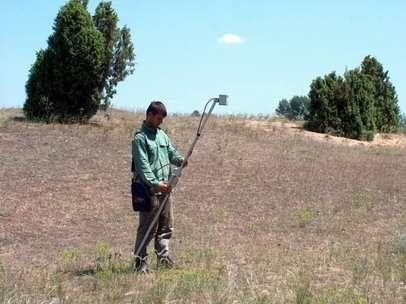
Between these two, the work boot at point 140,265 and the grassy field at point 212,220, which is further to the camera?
the work boot at point 140,265

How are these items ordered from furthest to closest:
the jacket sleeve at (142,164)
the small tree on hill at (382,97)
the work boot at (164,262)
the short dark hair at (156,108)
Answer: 1. the small tree on hill at (382,97)
2. the work boot at (164,262)
3. the short dark hair at (156,108)
4. the jacket sleeve at (142,164)

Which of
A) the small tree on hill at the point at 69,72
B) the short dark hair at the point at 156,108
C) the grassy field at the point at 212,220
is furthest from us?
the small tree on hill at the point at 69,72

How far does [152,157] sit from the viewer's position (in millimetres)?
5910

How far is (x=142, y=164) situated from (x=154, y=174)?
25 cm

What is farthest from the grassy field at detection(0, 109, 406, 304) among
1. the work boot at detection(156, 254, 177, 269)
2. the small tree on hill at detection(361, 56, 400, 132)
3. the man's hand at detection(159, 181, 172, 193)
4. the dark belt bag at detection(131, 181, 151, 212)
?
the small tree on hill at detection(361, 56, 400, 132)

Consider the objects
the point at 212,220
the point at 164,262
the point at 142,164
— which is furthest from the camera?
the point at 212,220

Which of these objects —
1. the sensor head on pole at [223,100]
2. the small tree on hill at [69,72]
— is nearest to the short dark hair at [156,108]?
the sensor head on pole at [223,100]

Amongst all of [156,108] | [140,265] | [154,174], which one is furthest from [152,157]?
[140,265]

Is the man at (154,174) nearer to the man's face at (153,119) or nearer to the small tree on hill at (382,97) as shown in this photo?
the man's face at (153,119)

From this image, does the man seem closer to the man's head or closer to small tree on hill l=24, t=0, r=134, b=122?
the man's head

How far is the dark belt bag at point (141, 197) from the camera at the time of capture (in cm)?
584

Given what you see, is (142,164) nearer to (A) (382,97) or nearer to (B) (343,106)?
(B) (343,106)

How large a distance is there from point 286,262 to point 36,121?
10373 millimetres

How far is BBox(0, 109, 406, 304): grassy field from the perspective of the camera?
5207mm
